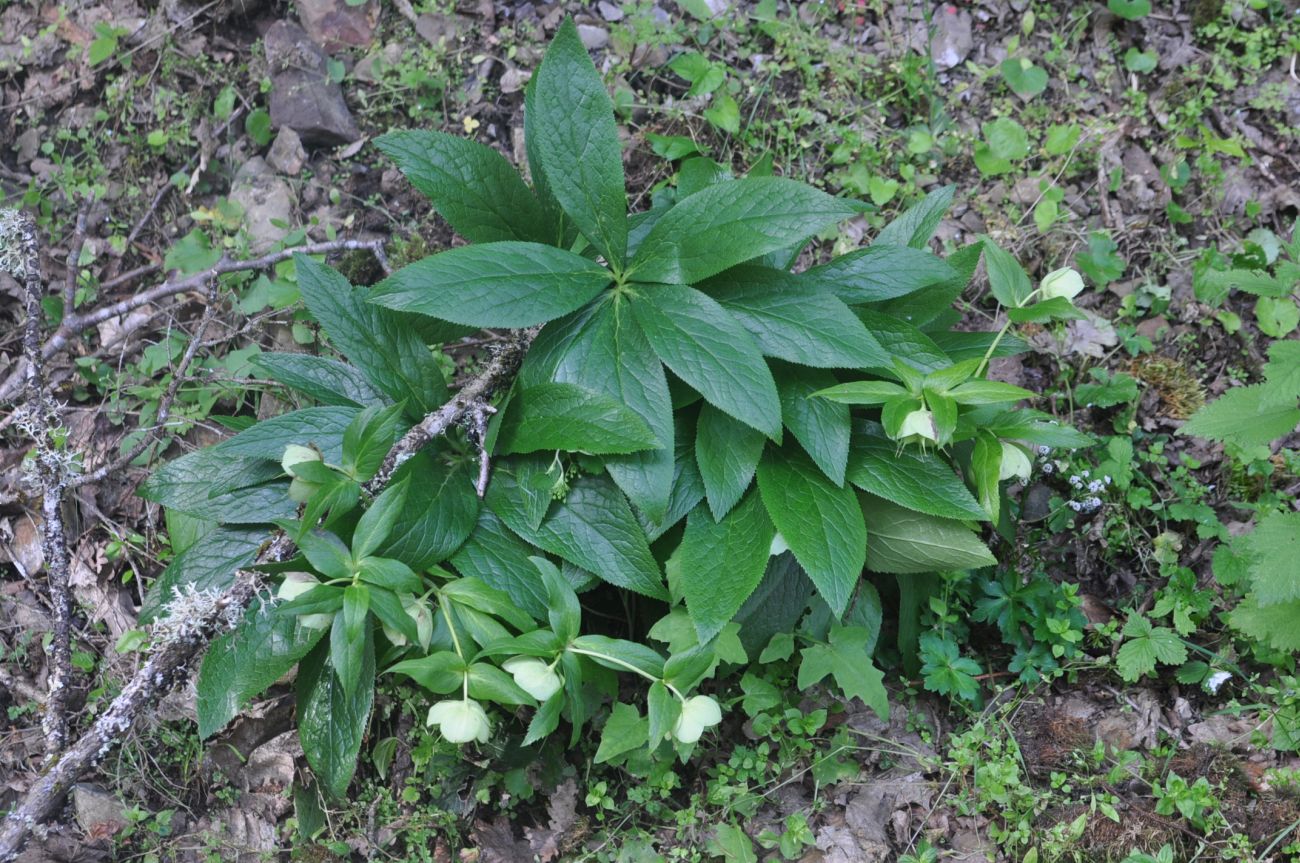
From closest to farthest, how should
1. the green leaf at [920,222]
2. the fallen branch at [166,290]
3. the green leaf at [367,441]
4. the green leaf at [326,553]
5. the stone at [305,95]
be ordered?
the green leaf at [326,553] → the green leaf at [367,441] → the green leaf at [920,222] → the fallen branch at [166,290] → the stone at [305,95]

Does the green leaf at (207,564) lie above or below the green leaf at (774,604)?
above

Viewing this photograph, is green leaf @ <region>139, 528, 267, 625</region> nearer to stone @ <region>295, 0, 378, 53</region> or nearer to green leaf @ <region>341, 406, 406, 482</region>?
green leaf @ <region>341, 406, 406, 482</region>

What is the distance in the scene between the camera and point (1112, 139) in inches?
142

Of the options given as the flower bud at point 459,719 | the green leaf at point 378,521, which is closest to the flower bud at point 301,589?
the green leaf at point 378,521

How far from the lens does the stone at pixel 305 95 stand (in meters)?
3.81

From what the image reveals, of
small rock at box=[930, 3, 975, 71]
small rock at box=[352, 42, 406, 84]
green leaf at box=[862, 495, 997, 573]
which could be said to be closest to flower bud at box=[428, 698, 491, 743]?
green leaf at box=[862, 495, 997, 573]

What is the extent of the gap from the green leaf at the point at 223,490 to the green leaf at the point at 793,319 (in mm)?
1294

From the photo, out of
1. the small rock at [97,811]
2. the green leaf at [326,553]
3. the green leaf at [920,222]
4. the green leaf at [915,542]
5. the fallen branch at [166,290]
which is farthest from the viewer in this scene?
the fallen branch at [166,290]

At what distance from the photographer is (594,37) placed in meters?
3.90

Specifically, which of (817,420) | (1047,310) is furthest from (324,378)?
(1047,310)

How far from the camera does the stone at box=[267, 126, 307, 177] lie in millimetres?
3828

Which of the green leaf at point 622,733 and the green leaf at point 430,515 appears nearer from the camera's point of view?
the green leaf at point 430,515

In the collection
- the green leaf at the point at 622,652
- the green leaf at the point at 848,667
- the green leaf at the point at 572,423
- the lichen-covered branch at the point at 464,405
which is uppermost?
the green leaf at the point at 572,423

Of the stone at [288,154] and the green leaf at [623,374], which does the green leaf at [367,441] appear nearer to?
the green leaf at [623,374]
